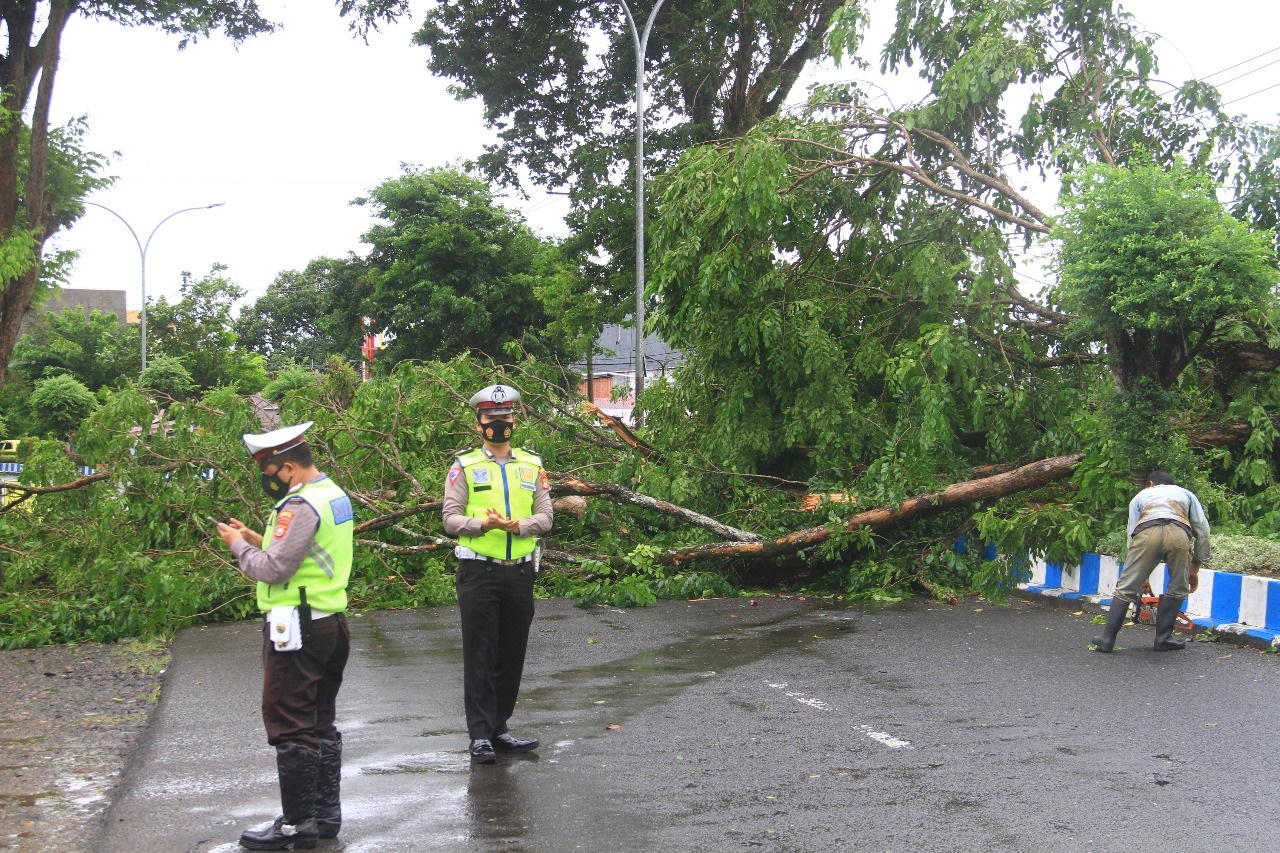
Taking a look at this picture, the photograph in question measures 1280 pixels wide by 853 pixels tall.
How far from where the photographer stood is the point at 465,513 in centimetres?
557

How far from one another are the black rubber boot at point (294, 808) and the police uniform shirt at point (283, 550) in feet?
2.15

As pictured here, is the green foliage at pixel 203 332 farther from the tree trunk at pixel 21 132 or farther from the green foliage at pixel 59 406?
the tree trunk at pixel 21 132

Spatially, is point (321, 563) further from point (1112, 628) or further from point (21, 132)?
point (21, 132)

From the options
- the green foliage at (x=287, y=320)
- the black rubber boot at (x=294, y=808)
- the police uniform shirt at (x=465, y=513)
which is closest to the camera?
the black rubber boot at (x=294, y=808)

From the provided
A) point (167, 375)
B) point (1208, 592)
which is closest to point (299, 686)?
point (1208, 592)

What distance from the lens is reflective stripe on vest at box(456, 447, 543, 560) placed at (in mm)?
5527

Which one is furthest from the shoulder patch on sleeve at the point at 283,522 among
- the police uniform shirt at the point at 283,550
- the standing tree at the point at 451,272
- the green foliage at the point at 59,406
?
the green foliage at the point at 59,406

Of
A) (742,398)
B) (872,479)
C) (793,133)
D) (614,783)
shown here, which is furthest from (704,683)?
(793,133)

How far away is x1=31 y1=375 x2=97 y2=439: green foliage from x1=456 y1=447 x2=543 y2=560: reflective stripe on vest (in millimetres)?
34331

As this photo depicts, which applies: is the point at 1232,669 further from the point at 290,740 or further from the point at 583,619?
the point at 290,740

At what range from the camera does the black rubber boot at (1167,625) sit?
7.98 m

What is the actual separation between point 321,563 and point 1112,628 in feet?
19.0

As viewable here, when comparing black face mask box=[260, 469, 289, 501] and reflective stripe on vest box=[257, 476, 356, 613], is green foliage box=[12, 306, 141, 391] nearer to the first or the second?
black face mask box=[260, 469, 289, 501]

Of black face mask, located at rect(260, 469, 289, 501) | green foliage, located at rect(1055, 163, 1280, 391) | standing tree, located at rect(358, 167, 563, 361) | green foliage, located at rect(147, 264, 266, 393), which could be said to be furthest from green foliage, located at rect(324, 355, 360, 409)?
green foliage, located at rect(147, 264, 266, 393)
